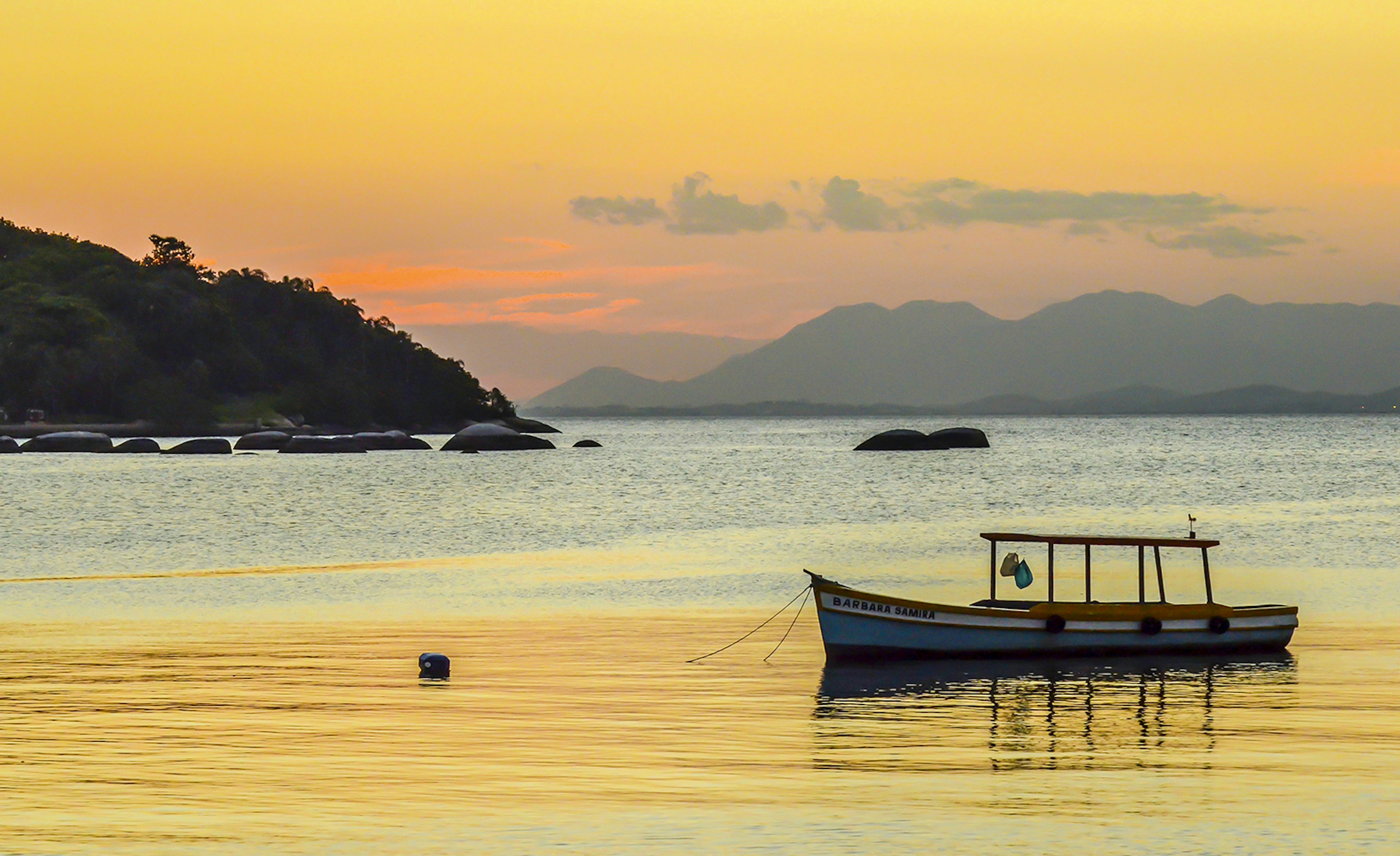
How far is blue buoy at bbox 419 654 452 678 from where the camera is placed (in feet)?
97.7

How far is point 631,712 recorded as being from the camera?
2589 centimetres

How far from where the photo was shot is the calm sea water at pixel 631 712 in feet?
58.5

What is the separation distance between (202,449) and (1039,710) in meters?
174

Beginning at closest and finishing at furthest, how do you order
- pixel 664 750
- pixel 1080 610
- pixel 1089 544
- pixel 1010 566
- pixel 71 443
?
pixel 664 750, pixel 1080 610, pixel 1010 566, pixel 1089 544, pixel 71 443

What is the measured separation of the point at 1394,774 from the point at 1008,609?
13.4 metres

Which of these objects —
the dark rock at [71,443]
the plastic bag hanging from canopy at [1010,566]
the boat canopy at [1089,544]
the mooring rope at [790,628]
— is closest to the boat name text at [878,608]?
the mooring rope at [790,628]

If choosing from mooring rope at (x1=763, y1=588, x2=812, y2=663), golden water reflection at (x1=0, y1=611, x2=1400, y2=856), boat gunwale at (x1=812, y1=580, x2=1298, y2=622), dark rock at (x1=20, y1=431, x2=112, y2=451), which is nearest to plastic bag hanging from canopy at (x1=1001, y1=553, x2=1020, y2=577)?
boat gunwale at (x1=812, y1=580, x2=1298, y2=622)

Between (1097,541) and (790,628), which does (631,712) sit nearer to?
(790,628)

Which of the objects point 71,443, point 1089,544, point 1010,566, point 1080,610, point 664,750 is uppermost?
point 71,443

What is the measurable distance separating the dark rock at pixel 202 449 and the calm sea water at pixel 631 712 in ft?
399

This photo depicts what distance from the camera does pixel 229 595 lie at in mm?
47875

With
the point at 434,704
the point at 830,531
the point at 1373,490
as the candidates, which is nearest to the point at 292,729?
the point at 434,704

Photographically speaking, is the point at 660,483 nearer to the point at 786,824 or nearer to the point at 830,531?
the point at 830,531

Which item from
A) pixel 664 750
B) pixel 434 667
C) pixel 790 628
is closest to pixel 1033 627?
pixel 790 628
